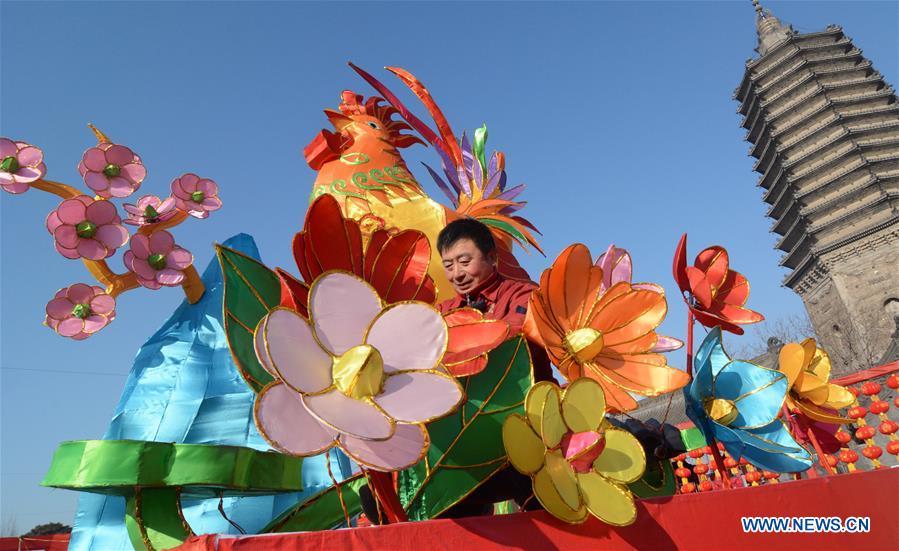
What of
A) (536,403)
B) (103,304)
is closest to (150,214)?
(103,304)

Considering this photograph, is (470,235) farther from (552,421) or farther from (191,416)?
(191,416)

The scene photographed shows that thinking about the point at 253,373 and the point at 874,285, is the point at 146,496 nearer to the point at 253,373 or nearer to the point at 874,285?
the point at 253,373

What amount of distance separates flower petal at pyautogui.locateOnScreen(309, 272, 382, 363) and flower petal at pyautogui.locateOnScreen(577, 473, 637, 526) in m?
0.61

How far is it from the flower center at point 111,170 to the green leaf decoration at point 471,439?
4029 mm

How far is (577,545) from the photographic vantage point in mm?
1469

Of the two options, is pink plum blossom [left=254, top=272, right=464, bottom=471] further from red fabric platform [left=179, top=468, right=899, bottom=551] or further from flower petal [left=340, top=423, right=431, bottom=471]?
red fabric platform [left=179, top=468, right=899, bottom=551]

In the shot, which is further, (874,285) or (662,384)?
(874,285)

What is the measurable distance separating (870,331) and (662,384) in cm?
2270

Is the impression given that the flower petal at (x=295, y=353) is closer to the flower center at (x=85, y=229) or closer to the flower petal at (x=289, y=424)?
the flower petal at (x=289, y=424)

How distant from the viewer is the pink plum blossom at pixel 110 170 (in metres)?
Result: 4.43

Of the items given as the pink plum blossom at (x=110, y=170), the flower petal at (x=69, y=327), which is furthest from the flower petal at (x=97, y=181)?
the flower petal at (x=69, y=327)

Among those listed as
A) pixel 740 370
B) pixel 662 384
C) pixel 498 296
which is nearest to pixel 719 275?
pixel 740 370

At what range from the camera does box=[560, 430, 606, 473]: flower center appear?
1.48 meters

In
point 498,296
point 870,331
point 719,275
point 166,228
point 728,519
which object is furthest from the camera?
point 870,331
